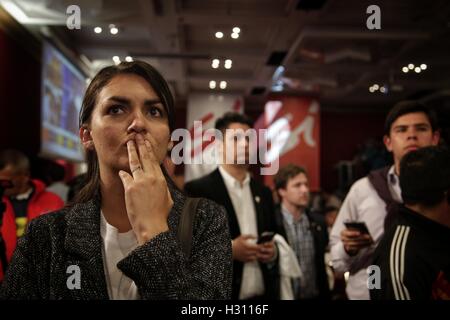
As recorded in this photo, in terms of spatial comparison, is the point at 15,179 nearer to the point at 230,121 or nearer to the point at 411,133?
the point at 230,121

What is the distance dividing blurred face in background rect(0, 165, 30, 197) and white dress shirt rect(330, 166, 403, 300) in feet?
3.99

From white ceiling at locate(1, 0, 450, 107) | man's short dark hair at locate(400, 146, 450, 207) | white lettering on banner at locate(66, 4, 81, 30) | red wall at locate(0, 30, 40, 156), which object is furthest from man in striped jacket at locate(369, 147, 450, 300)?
red wall at locate(0, 30, 40, 156)

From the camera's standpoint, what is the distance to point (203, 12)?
3820mm

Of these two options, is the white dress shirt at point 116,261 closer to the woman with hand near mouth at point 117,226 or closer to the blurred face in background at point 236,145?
the woman with hand near mouth at point 117,226

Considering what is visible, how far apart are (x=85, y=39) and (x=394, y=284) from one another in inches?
142

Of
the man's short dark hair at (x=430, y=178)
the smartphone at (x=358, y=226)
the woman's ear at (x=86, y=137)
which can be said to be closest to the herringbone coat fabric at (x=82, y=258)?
the woman's ear at (x=86, y=137)

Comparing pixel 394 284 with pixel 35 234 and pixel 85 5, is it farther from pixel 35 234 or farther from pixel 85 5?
pixel 85 5

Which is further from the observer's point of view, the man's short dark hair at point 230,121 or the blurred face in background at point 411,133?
the man's short dark hair at point 230,121

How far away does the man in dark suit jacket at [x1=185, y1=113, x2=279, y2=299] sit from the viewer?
5.52ft

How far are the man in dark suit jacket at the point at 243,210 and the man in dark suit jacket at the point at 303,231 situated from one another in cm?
74

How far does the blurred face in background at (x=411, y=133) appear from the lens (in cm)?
150

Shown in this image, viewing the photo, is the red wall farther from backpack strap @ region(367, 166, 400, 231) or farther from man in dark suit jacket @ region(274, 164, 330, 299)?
backpack strap @ region(367, 166, 400, 231)

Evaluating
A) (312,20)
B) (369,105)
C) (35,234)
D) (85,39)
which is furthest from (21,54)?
(369,105)

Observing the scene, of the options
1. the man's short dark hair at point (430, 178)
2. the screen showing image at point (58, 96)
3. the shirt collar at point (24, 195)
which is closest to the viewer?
the man's short dark hair at point (430, 178)
